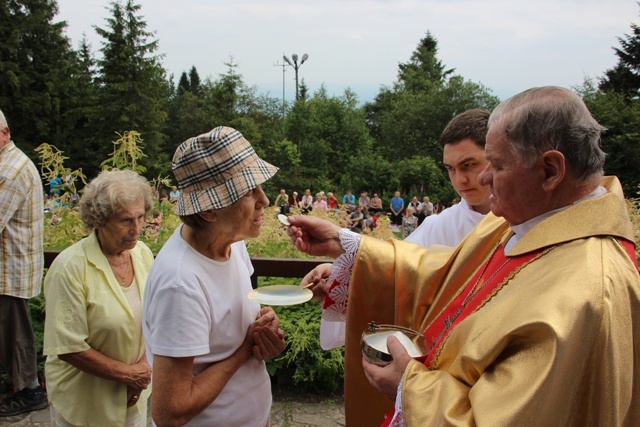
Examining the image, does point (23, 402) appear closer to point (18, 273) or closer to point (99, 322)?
point (18, 273)

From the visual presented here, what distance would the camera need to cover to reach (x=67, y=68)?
36.8m

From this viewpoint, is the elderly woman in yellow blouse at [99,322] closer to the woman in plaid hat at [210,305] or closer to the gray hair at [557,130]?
the woman in plaid hat at [210,305]

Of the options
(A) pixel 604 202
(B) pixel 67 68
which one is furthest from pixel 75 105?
(A) pixel 604 202

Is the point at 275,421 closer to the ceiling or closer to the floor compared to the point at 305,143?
closer to the floor

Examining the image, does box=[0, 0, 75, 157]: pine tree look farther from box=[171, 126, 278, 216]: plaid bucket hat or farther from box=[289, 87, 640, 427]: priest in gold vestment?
box=[289, 87, 640, 427]: priest in gold vestment

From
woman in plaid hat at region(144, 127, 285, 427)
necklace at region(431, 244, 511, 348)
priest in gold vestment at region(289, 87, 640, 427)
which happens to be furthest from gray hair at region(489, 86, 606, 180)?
woman in plaid hat at region(144, 127, 285, 427)

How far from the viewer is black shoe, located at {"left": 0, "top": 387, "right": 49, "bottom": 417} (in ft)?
12.5

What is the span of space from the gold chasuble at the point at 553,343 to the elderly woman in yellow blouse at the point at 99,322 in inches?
65.2

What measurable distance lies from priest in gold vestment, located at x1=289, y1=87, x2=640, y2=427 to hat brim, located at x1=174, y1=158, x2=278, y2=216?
0.76 metres

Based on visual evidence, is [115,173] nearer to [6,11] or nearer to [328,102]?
[328,102]

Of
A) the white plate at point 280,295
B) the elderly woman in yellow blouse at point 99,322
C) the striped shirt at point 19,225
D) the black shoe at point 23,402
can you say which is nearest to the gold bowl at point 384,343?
the white plate at point 280,295

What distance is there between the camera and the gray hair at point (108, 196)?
2.68 meters

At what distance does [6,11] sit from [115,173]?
39.7 m

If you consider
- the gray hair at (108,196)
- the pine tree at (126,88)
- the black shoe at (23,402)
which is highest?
the pine tree at (126,88)
